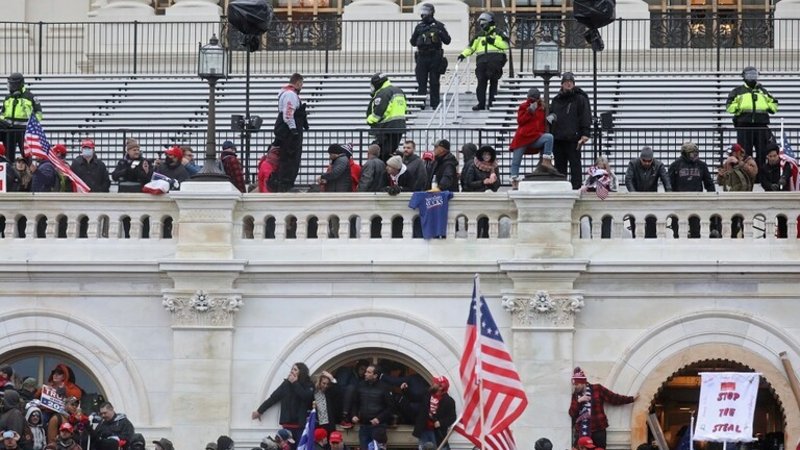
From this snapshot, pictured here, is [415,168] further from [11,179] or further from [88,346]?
[11,179]

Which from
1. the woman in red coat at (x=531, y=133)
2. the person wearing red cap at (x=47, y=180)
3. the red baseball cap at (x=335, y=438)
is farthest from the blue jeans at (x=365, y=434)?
the person wearing red cap at (x=47, y=180)

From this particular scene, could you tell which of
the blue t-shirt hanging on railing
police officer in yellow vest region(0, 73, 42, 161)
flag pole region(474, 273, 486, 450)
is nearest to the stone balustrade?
the blue t-shirt hanging on railing

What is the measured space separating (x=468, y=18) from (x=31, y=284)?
1944cm

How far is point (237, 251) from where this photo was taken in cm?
4053

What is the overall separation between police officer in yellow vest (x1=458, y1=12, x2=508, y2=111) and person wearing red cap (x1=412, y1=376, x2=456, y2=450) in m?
10.0

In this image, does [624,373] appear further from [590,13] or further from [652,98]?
[652,98]

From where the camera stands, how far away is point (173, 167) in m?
42.1

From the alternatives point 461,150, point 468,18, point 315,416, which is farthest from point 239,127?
point 468,18

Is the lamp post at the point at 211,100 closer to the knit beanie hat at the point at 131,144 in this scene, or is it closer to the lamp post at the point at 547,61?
the knit beanie hat at the point at 131,144

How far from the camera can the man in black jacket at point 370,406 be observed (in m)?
39.8

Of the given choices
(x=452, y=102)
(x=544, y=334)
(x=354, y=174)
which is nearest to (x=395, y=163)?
(x=354, y=174)

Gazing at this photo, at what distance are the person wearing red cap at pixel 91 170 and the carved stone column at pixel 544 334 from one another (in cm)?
641

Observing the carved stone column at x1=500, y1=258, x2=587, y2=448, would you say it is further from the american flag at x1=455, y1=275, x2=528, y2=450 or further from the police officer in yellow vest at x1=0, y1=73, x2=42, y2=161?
the police officer in yellow vest at x1=0, y1=73, x2=42, y2=161

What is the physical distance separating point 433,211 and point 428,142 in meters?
6.35
